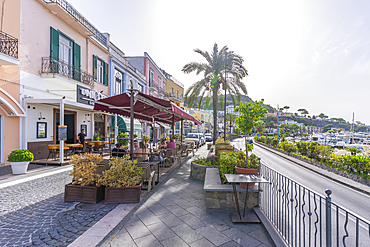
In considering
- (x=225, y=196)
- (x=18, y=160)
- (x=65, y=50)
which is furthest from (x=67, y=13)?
(x=225, y=196)

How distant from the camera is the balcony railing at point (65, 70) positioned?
10355mm

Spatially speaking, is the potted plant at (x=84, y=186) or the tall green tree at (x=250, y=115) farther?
the tall green tree at (x=250, y=115)

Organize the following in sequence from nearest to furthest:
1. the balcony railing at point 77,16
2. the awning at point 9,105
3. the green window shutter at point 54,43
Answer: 1. the awning at point 9,105
2. the green window shutter at point 54,43
3. the balcony railing at point 77,16

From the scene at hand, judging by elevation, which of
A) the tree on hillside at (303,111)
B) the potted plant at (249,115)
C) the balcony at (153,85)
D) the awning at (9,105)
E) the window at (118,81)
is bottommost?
the potted plant at (249,115)

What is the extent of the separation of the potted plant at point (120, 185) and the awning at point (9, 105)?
6951 mm

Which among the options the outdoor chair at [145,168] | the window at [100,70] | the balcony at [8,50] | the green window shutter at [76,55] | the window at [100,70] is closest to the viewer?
the outdoor chair at [145,168]

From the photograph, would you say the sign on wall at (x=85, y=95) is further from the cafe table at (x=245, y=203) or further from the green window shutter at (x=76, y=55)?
the cafe table at (x=245, y=203)

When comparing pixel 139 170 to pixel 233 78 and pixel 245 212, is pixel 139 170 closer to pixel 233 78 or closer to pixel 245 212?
pixel 245 212

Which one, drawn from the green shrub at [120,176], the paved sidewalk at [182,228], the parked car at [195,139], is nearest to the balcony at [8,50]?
the green shrub at [120,176]

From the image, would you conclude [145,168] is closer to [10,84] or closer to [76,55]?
[10,84]

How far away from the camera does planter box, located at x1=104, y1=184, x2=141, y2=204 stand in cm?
448

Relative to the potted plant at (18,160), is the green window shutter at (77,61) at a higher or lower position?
higher

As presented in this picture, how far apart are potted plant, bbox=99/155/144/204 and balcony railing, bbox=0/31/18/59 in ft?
24.9

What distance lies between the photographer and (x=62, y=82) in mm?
11508
